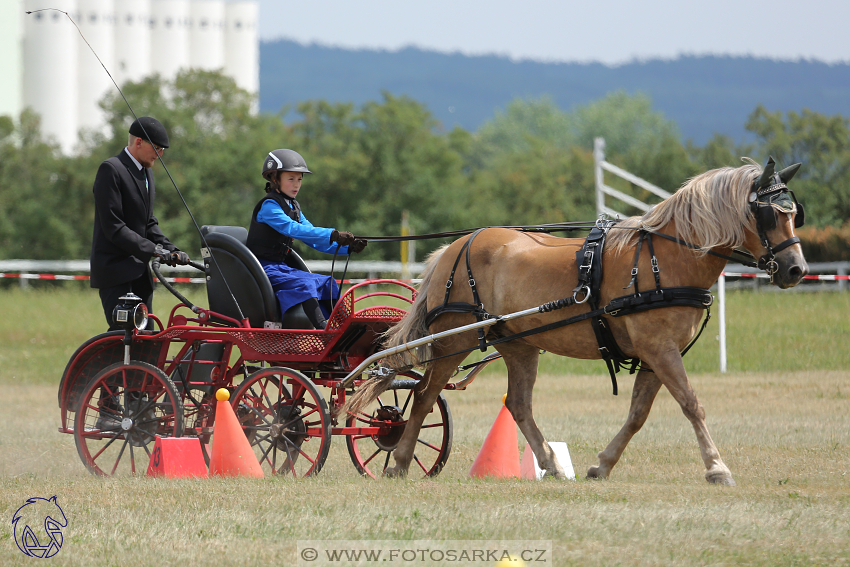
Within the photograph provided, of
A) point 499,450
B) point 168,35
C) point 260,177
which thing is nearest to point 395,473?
point 499,450

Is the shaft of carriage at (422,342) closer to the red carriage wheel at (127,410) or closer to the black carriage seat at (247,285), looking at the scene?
the black carriage seat at (247,285)

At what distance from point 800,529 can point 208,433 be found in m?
4.06

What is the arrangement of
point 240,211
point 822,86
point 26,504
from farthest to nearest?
point 822,86, point 240,211, point 26,504

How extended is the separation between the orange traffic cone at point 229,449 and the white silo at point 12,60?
44.8 meters

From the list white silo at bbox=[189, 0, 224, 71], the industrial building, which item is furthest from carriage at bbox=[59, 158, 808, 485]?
white silo at bbox=[189, 0, 224, 71]

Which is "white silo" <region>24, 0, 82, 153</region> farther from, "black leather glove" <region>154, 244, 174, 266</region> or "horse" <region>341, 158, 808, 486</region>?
"horse" <region>341, 158, 808, 486</region>

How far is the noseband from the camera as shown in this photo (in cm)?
563

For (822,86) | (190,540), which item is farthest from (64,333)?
(822,86)

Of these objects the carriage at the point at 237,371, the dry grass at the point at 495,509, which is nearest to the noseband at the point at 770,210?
the dry grass at the point at 495,509

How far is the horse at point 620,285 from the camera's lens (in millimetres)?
5699

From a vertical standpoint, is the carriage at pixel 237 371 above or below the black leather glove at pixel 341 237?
below

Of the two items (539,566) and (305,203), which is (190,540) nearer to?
(539,566)

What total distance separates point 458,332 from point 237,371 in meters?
1.78

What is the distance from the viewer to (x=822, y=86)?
219 feet
